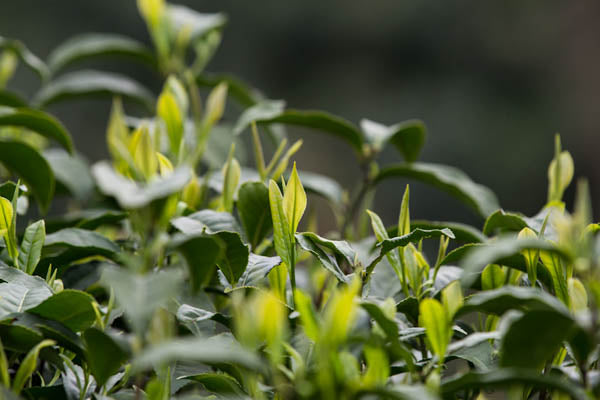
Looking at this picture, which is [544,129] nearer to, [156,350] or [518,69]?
[518,69]

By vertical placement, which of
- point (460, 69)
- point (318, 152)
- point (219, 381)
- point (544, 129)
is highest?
point (219, 381)

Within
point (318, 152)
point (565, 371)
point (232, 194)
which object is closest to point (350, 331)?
point (565, 371)

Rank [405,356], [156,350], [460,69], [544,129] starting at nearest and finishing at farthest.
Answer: [156,350]
[405,356]
[544,129]
[460,69]

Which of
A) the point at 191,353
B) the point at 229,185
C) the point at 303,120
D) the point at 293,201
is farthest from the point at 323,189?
the point at 191,353

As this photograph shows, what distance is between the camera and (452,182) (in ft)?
2.65

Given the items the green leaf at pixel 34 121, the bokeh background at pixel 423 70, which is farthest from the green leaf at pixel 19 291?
the bokeh background at pixel 423 70

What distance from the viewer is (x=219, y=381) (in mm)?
479

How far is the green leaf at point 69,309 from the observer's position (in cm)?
48

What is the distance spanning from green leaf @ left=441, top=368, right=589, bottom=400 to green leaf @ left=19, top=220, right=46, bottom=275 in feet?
1.13

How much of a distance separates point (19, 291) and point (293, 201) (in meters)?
0.22

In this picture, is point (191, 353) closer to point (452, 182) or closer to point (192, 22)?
point (452, 182)

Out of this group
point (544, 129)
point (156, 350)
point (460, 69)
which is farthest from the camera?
point (460, 69)

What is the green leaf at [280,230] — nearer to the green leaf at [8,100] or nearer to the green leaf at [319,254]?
the green leaf at [319,254]

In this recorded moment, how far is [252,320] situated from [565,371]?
0.81 ft
